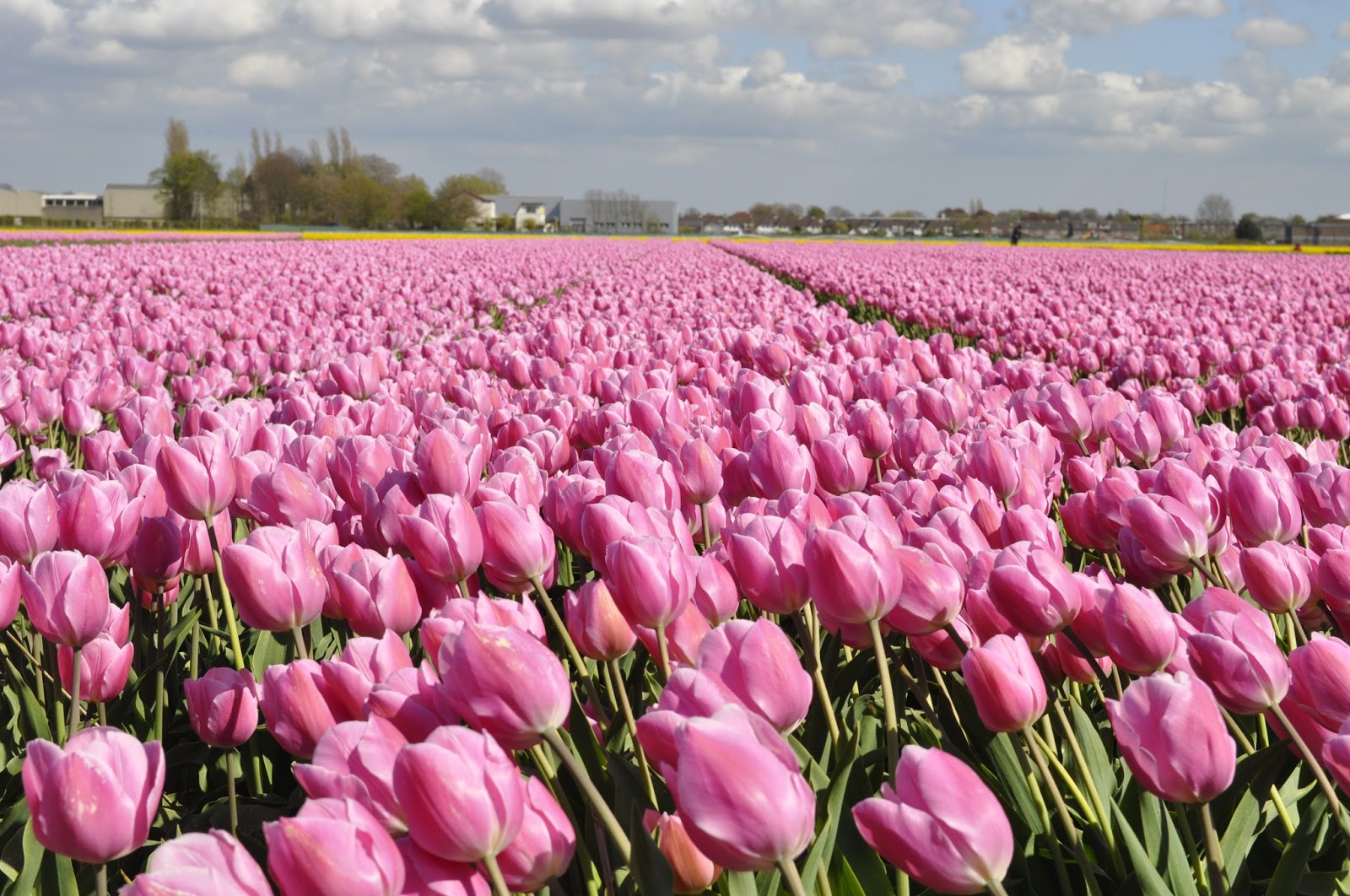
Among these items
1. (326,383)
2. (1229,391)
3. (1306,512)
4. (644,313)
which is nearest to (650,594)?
(1306,512)

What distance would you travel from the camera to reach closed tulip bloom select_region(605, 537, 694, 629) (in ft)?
3.97

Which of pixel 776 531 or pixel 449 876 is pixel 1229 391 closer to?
pixel 776 531

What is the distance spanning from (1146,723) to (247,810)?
3.71 feet

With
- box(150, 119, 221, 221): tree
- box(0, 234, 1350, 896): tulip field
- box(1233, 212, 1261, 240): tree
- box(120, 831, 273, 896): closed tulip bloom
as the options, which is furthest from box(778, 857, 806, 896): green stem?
box(150, 119, 221, 221): tree

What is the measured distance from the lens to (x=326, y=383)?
4199 millimetres

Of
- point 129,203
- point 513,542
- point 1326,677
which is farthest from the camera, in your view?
point 129,203

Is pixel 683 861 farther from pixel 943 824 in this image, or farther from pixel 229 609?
pixel 229 609

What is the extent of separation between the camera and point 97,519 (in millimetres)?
1665

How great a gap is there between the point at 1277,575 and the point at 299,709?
120 centimetres

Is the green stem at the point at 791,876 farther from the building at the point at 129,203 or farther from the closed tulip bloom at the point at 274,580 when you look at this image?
the building at the point at 129,203

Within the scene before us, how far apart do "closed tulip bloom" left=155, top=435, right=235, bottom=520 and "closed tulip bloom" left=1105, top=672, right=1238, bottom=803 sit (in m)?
1.38

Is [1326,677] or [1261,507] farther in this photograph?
[1261,507]

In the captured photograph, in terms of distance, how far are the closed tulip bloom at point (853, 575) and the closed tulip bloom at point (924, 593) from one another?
0.03 m

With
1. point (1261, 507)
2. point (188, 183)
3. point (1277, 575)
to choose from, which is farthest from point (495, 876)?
point (188, 183)
